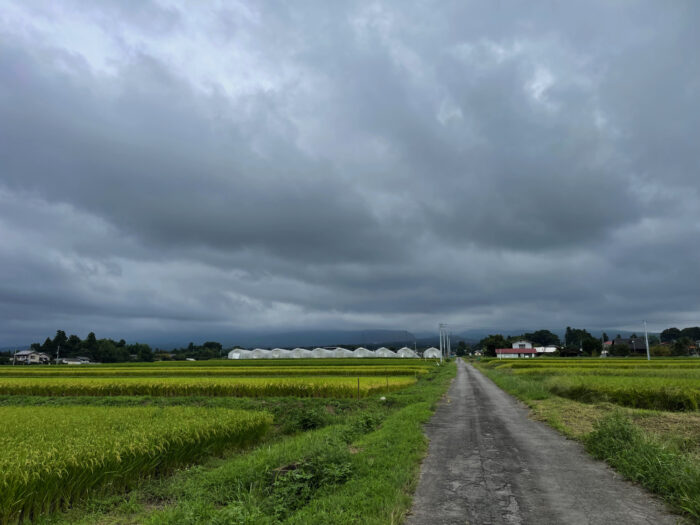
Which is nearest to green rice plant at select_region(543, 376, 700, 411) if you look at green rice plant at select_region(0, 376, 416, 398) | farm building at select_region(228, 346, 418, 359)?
green rice plant at select_region(0, 376, 416, 398)

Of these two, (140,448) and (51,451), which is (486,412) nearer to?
(140,448)

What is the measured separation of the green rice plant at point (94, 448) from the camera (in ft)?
24.5

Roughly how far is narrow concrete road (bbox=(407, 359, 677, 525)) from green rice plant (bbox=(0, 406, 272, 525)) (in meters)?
6.71

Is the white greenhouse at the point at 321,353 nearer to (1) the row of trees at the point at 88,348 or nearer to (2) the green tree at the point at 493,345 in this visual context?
(1) the row of trees at the point at 88,348

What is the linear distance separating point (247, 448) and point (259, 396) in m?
12.2

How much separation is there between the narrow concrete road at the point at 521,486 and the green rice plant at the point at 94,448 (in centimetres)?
671

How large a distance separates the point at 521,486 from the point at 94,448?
955 cm

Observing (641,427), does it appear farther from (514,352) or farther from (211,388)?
(514,352)

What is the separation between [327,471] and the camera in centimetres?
870

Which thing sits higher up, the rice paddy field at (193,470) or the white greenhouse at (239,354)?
the rice paddy field at (193,470)

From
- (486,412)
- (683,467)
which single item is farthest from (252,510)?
(486,412)

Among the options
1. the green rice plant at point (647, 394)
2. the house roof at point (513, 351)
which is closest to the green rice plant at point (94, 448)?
the green rice plant at point (647, 394)

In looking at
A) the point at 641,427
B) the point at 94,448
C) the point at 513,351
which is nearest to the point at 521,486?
the point at 641,427

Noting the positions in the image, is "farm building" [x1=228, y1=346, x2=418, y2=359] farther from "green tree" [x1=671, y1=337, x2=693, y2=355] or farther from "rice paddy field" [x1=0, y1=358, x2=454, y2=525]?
"rice paddy field" [x1=0, y1=358, x2=454, y2=525]
